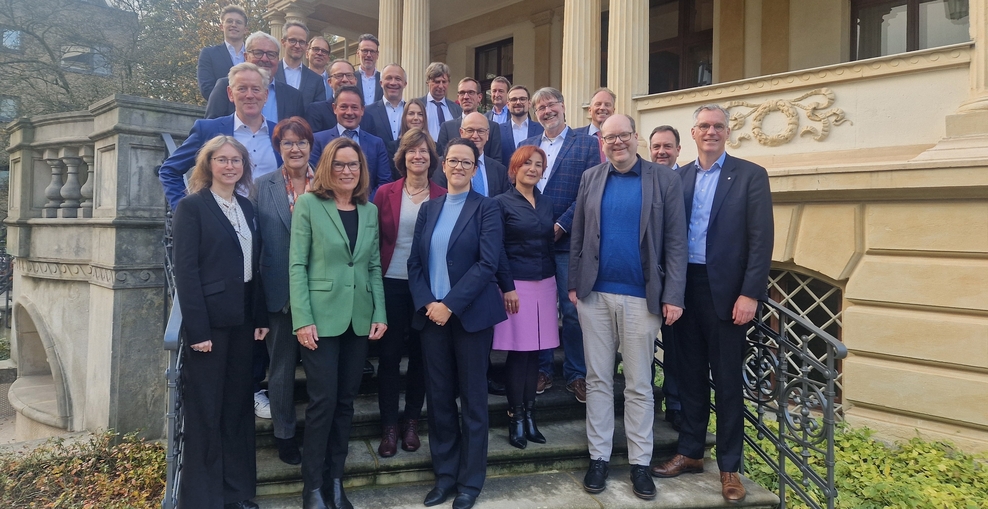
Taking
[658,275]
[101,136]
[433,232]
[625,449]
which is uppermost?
[101,136]

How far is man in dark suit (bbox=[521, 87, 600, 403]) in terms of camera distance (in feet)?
14.4

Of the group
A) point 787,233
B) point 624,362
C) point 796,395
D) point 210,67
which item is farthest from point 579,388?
point 210,67

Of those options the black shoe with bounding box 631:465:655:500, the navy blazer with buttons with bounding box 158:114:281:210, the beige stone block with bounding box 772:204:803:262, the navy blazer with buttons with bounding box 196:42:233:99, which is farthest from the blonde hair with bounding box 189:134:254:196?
the beige stone block with bounding box 772:204:803:262

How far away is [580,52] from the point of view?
852 cm

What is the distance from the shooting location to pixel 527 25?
1361 centimetres

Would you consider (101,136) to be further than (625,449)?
Yes

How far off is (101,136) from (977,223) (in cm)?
801

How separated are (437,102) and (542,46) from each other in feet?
28.1

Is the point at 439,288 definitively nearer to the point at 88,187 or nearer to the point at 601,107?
the point at 601,107

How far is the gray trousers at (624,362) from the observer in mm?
3529

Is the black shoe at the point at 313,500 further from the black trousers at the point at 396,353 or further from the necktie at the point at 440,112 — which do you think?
the necktie at the point at 440,112

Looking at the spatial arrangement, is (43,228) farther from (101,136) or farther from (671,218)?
(671,218)

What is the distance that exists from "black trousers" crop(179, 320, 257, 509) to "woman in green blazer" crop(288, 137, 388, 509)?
33cm

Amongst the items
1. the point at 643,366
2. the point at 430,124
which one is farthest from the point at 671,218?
the point at 430,124
